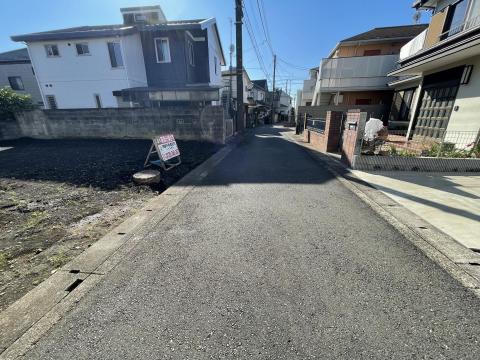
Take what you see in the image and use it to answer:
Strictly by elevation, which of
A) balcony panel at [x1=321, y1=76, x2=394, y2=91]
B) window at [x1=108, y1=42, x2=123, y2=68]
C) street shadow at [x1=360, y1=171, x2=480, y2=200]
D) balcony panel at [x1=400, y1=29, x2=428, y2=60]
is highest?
window at [x1=108, y1=42, x2=123, y2=68]

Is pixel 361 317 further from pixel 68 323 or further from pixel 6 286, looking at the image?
pixel 6 286

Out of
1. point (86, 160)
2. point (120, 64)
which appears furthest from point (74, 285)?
point (120, 64)

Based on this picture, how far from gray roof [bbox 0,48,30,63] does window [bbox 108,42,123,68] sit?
45.3 ft

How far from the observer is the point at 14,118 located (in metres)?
11.4

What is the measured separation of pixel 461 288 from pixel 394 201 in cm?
231

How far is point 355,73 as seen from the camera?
13117 millimetres

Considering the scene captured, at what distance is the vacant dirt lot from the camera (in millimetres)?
2484

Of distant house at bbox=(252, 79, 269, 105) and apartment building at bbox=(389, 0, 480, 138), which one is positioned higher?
distant house at bbox=(252, 79, 269, 105)

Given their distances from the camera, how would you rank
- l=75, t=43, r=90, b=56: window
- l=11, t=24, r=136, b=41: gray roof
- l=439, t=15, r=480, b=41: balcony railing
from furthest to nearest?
l=75, t=43, r=90, b=56: window
l=11, t=24, r=136, b=41: gray roof
l=439, t=15, r=480, b=41: balcony railing

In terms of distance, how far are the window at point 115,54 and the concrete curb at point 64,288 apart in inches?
548

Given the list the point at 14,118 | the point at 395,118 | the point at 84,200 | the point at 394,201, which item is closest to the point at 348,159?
the point at 394,201

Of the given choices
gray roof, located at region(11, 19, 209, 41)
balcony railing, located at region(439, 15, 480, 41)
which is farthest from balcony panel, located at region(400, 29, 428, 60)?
gray roof, located at region(11, 19, 209, 41)

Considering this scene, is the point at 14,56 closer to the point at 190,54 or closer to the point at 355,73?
the point at 190,54

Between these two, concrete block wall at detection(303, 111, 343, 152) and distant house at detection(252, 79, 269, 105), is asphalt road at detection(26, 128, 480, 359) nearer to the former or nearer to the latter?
concrete block wall at detection(303, 111, 343, 152)
